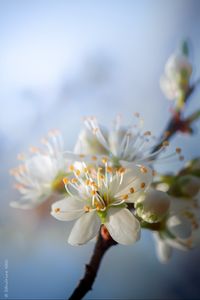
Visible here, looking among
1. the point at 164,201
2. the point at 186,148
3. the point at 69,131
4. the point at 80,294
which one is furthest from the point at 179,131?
the point at 80,294

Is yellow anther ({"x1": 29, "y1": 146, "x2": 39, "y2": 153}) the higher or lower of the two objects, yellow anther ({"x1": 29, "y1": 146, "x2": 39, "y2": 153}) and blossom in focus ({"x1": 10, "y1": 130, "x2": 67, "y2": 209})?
the higher

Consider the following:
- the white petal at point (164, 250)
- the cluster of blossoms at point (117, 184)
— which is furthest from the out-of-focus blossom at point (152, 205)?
the white petal at point (164, 250)

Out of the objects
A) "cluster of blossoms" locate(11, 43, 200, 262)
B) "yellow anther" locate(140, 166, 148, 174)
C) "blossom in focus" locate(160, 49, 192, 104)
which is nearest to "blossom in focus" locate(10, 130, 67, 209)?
"cluster of blossoms" locate(11, 43, 200, 262)

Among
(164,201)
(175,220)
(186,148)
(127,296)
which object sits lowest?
(127,296)

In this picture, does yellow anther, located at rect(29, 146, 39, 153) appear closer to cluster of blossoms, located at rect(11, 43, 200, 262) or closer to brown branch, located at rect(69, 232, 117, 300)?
cluster of blossoms, located at rect(11, 43, 200, 262)

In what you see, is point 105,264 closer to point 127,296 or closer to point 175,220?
point 127,296

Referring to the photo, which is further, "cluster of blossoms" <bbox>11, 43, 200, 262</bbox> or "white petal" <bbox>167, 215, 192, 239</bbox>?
"white petal" <bbox>167, 215, 192, 239</bbox>

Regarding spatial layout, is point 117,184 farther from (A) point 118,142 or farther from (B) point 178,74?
(B) point 178,74

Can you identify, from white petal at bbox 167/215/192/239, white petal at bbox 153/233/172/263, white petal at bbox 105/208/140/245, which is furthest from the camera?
white petal at bbox 153/233/172/263
